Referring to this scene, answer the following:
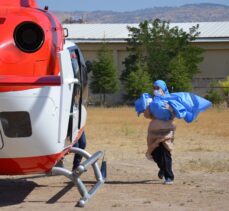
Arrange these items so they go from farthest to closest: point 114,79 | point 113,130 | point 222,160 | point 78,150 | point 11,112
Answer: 1. point 114,79
2. point 113,130
3. point 222,160
4. point 78,150
5. point 11,112

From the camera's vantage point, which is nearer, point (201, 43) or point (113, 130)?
point (113, 130)

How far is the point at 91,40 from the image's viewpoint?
46.7 metres

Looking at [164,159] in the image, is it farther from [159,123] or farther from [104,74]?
[104,74]

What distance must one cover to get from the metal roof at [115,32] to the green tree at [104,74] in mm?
3230

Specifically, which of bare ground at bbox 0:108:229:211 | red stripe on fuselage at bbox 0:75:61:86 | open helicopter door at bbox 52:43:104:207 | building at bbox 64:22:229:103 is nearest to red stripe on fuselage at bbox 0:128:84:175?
open helicopter door at bbox 52:43:104:207

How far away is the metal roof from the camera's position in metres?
46.4

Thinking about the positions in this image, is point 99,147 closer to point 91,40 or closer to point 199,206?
point 199,206

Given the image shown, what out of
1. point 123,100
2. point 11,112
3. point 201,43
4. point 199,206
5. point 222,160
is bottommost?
point 123,100

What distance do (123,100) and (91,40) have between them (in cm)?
494

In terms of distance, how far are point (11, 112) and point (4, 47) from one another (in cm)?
116

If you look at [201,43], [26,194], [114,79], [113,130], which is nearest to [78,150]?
[26,194]

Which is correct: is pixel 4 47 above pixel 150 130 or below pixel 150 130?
above

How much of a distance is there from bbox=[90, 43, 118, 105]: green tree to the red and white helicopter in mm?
32766

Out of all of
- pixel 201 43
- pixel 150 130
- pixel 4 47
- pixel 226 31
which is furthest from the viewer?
pixel 226 31
